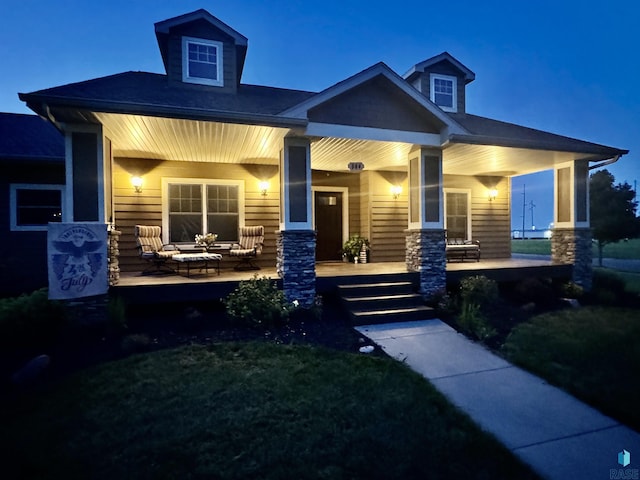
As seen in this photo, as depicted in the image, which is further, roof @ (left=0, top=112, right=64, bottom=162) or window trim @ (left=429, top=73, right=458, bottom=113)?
window trim @ (left=429, top=73, right=458, bottom=113)

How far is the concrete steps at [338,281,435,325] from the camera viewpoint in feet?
20.2

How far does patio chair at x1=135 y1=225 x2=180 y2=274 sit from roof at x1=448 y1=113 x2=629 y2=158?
6436 mm

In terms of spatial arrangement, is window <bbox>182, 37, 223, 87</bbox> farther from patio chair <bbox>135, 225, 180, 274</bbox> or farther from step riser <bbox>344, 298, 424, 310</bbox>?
step riser <bbox>344, 298, 424, 310</bbox>

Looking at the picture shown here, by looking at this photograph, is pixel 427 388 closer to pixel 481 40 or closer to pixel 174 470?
pixel 174 470

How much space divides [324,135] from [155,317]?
4406 mm

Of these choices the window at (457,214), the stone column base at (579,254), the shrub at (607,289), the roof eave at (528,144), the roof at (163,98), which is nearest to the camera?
the roof at (163,98)

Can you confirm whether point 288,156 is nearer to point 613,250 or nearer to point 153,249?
point 153,249

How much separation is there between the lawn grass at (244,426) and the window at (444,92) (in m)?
8.08

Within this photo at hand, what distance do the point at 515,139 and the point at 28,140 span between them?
11.4 metres

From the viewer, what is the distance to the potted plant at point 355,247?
979 centimetres

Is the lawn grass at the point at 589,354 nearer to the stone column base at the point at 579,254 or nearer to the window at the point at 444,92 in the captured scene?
the stone column base at the point at 579,254

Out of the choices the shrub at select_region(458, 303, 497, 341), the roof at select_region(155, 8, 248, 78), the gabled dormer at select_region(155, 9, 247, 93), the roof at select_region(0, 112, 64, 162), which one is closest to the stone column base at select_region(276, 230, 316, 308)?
the shrub at select_region(458, 303, 497, 341)

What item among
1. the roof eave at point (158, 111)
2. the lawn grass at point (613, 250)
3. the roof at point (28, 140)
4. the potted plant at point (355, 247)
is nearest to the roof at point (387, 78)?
the roof eave at point (158, 111)

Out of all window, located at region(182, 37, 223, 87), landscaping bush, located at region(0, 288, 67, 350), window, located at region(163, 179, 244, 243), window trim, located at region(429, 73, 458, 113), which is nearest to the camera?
landscaping bush, located at region(0, 288, 67, 350)
